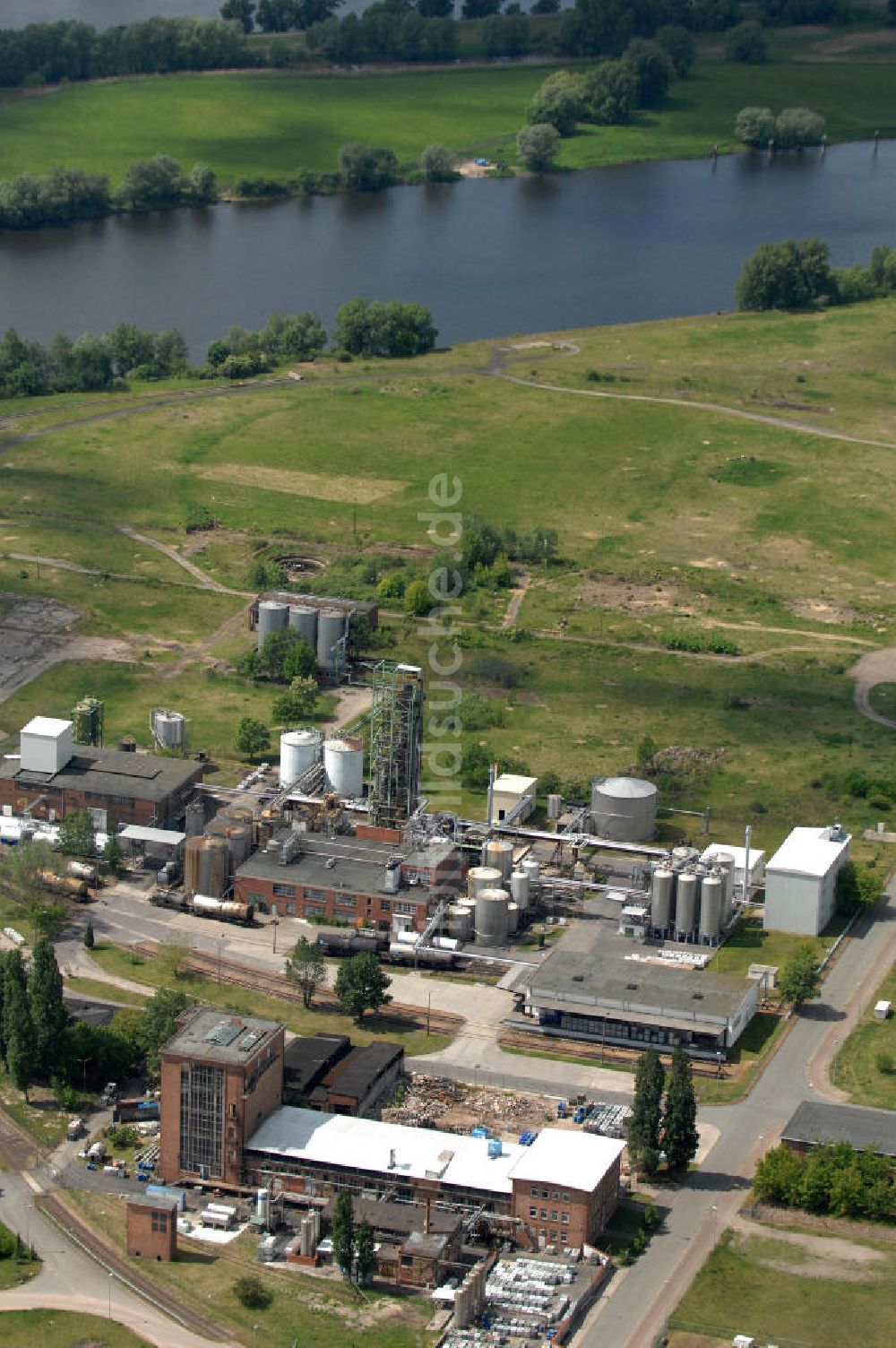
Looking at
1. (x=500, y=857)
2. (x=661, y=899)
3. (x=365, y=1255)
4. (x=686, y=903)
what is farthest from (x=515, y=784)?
(x=365, y=1255)

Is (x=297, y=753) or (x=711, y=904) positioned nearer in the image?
(x=711, y=904)

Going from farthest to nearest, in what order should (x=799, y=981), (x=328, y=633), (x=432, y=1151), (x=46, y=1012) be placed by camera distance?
(x=328, y=633)
(x=799, y=981)
(x=46, y=1012)
(x=432, y=1151)

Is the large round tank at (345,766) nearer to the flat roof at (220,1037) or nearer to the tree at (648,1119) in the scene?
the flat roof at (220,1037)

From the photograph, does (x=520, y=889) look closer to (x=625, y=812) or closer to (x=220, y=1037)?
(x=625, y=812)

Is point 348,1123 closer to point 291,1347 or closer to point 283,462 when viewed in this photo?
point 291,1347

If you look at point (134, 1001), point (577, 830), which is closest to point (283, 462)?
point (577, 830)

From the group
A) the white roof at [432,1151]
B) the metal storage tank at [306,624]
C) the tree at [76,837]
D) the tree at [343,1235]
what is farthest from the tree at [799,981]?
the metal storage tank at [306,624]

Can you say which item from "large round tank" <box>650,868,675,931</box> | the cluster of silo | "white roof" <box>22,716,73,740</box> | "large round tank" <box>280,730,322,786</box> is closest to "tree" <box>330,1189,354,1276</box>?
"large round tank" <box>650,868,675,931</box>
